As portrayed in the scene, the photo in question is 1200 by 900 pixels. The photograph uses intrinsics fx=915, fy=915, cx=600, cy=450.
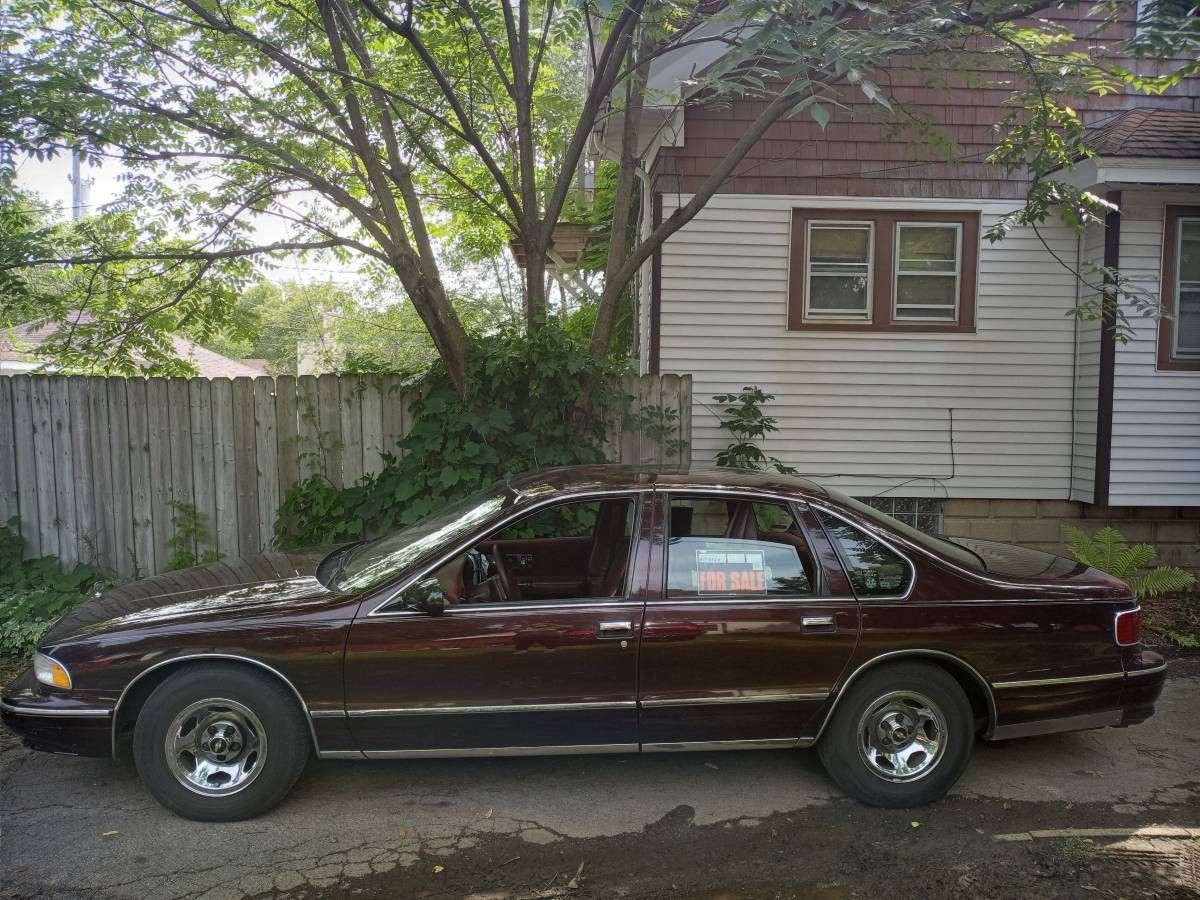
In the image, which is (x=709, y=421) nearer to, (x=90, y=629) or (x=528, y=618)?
(x=528, y=618)

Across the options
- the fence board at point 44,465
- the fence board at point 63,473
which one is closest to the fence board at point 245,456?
the fence board at point 63,473

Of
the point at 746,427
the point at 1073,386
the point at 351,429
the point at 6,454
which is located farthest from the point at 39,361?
the point at 1073,386

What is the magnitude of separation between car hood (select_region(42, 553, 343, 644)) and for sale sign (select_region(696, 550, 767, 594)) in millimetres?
1671

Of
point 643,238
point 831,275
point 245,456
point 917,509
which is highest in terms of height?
point 643,238

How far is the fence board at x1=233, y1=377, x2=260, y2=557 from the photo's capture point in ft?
24.8

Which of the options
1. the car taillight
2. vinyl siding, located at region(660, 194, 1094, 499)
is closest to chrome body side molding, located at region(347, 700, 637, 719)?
the car taillight

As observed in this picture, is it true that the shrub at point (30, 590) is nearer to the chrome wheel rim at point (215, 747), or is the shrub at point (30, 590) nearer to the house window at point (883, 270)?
the chrome wheel rim at point (215, 747)

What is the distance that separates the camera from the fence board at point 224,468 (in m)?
7.54

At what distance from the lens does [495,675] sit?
160 inches

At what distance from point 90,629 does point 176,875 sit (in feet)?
3.90

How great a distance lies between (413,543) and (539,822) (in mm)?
1465

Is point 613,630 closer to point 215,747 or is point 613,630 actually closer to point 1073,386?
point 215,747

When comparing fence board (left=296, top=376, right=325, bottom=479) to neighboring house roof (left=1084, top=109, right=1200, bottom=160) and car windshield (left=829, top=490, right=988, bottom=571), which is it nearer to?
car windshield (left=829, top=490, right=988, bottom=571)

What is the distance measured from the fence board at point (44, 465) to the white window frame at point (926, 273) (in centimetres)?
751
